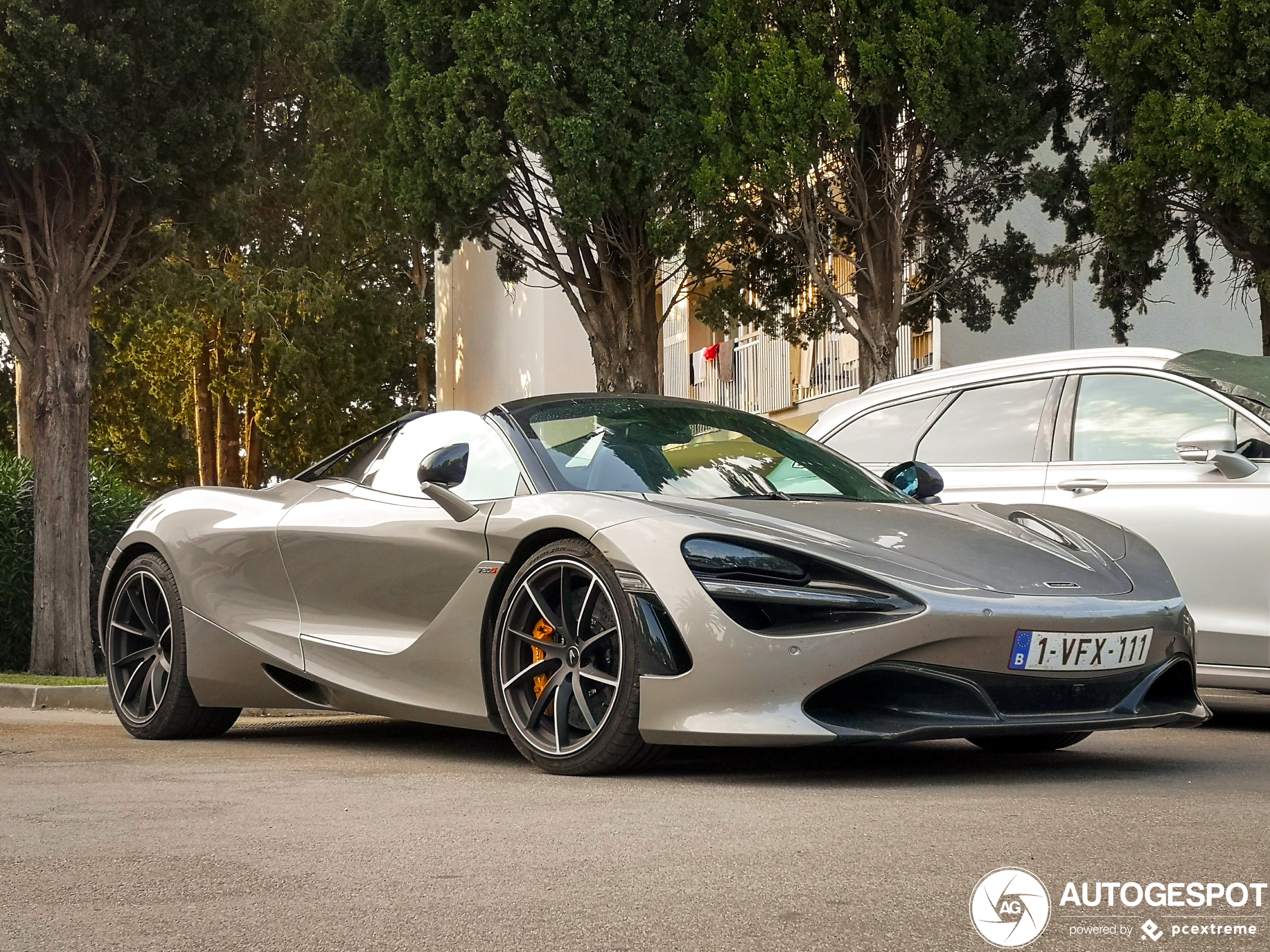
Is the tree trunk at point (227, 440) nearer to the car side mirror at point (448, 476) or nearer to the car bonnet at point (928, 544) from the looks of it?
the car side mirror at point (448, 476)

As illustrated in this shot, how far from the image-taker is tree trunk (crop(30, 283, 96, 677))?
15.4m

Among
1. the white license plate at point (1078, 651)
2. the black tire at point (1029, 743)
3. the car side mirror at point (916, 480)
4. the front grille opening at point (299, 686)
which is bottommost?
the black tire at point (1029, 743)

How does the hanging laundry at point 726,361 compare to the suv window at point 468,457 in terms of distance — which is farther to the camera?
the hanging laundry at point 726,361

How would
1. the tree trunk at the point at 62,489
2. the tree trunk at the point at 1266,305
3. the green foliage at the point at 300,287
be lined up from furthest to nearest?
the green foliage at the point at 300,287 → the tree trunk at the point at 62,489 → the tree trunk at the point at 1266,305

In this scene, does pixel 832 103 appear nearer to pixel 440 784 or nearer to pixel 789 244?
pixel 789 244

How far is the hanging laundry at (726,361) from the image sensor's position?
98.9 ft

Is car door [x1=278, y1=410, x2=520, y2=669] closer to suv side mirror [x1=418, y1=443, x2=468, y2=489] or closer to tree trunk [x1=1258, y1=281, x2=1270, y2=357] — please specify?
suv side mirror [x1=418, y1=443, x2=468, y2=489]

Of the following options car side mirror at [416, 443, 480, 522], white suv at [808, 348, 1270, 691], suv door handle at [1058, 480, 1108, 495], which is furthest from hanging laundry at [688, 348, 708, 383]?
car side mirror at [416, 443, 480, 522]

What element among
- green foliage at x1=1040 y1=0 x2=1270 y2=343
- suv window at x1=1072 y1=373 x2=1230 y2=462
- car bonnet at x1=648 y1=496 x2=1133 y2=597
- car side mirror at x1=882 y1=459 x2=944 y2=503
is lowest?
car bonnet at x1=648 y1=496 x2=1133 y2=597

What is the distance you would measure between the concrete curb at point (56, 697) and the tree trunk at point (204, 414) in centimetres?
2570

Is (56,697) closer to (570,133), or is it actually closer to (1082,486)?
(1082,486)

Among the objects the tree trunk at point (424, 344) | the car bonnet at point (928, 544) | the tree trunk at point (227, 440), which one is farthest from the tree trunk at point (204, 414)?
the car bonnet at point (928, 544)

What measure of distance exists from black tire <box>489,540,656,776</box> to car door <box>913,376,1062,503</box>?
2667mm

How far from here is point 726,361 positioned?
30.2 m
